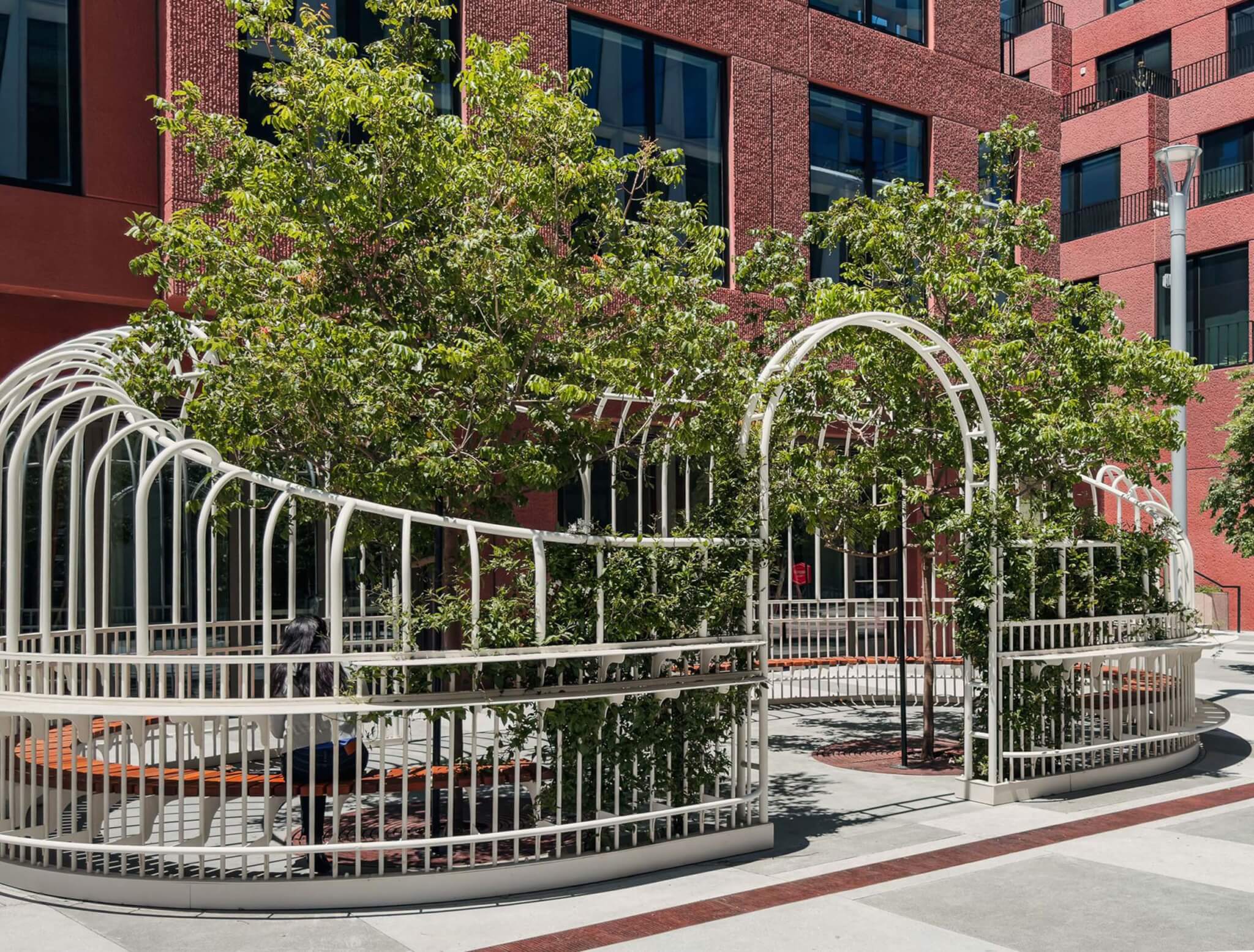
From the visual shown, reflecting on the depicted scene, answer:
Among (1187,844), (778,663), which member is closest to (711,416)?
(1187,844)

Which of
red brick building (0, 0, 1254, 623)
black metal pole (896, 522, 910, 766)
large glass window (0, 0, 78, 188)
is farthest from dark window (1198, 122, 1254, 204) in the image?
large glass window (0, 0, 78, 188)

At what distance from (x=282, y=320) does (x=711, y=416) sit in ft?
10.2

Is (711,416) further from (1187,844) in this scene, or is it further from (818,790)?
(1187,844)

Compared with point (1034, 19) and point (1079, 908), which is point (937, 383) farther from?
point (1034, 19)

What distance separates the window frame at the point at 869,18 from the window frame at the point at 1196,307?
1113 centimetres

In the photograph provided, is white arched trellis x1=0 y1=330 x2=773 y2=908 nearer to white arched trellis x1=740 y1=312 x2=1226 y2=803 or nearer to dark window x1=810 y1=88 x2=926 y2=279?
white arched trellis x1=740 y1=312 x2=1226 y2=803

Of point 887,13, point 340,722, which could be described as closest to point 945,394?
point 340,722

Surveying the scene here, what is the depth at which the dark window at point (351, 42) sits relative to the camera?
1409 cm

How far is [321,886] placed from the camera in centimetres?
734

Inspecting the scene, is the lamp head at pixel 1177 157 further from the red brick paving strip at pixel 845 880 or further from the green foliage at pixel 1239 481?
the red brick paving strip at pixel 845 880

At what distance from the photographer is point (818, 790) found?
36.3 feet

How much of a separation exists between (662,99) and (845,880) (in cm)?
1308

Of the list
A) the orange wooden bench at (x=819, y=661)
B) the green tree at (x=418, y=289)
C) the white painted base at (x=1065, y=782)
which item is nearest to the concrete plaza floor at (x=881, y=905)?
the white painted base at (x=1065, y=782)

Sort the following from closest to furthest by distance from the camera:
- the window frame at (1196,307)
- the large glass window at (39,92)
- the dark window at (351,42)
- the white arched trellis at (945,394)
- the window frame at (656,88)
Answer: the white arched trellis at (945,394) < the large glass window at (39,92) < the dark window at (351,42) < the window frame at (656,88) < the window frame at (1196,307)
